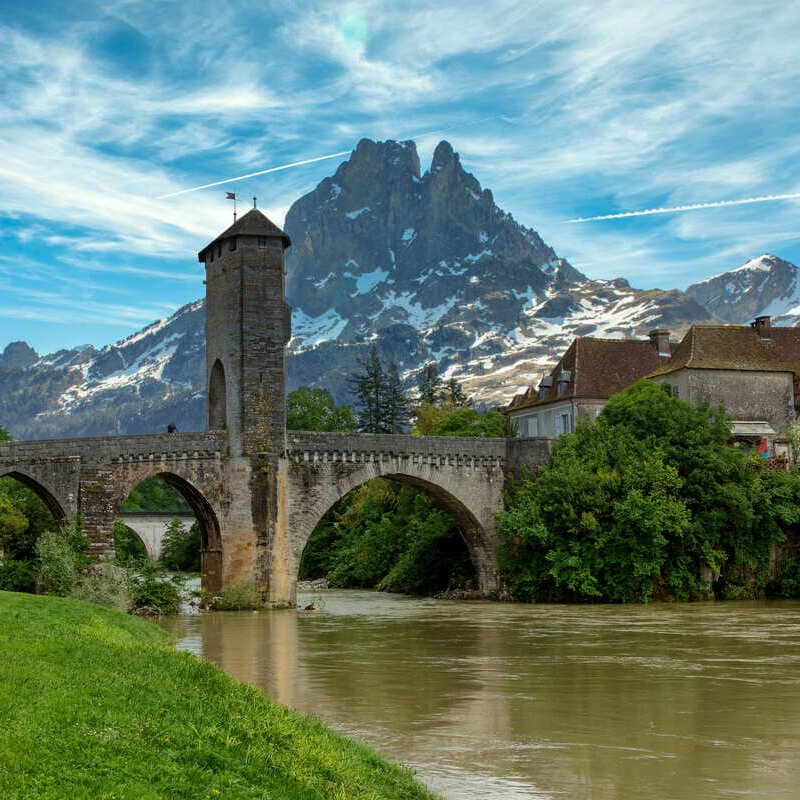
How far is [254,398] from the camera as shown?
3750 centimetres

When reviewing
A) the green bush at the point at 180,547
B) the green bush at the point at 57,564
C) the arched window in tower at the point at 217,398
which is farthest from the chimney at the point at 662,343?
the green bush at the point at 180,547

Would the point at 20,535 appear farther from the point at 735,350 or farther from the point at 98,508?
the point at 735,350

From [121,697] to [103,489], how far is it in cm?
2471

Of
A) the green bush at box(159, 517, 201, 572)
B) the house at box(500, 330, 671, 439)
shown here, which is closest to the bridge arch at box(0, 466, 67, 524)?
the house at box(500, 330, 671, 439)

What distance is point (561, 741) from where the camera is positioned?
1393 centimetres

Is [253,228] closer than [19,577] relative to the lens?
No

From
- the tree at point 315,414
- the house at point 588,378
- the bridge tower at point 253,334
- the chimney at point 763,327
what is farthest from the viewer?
the tree at point 315,414

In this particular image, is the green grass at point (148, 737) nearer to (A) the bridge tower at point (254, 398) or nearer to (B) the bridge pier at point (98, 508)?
(B) the bridge pier at point (98, 508)

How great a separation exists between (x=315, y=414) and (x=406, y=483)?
30.2 meters

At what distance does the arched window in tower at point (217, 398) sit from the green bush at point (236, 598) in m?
6.09

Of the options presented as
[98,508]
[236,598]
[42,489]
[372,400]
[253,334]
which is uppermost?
[372,400]

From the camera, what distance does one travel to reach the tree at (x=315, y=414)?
232ft

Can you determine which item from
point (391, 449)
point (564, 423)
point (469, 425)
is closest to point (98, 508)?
point (391, 449)

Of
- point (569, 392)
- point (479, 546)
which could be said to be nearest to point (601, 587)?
point (479, 546)
